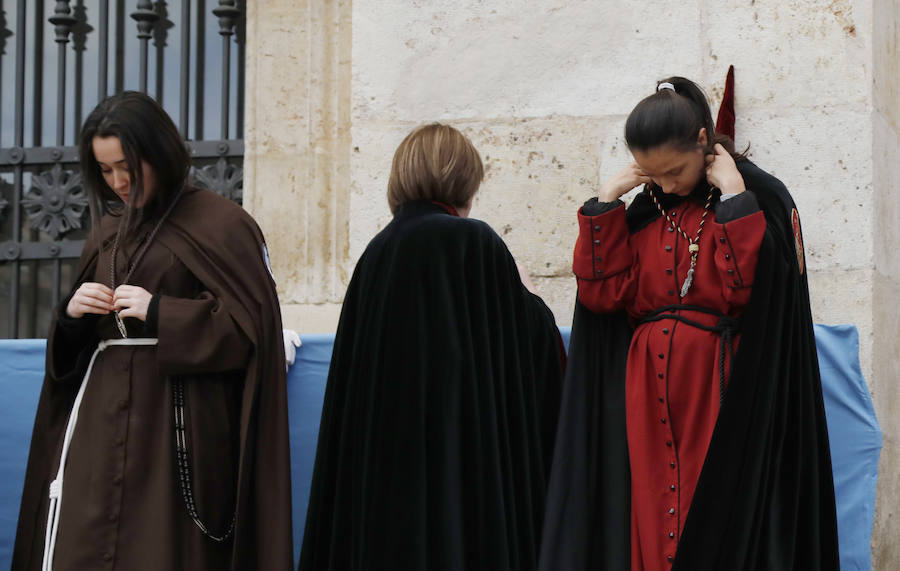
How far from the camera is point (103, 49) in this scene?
5.76 meters

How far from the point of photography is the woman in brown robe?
11.0 feet

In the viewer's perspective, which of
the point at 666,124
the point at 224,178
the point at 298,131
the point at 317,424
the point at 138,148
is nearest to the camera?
the point at 666,124

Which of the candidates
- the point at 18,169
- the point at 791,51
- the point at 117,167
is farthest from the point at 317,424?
the point at 18,169

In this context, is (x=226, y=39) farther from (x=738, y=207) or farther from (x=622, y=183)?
(x=738, y=207)

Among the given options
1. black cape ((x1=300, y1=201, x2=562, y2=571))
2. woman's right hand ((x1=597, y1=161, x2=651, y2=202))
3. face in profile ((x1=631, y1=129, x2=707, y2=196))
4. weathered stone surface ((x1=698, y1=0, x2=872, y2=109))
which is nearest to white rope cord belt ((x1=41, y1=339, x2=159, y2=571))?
black cape ((x1=300, y1=201, x2=562, y2=571))

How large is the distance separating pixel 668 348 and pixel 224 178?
2.78m

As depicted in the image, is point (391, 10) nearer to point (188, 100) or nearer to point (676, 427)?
point (188, 100)

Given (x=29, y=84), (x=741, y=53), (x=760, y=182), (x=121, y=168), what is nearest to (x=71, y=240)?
(x=29, y=84)

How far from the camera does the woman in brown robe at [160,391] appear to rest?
3.37m

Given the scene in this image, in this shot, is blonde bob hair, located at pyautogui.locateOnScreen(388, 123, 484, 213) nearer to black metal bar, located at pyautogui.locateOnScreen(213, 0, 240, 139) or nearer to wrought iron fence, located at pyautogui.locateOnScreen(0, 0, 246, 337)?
wrought iron fence, located at pyautogui.locateOnScreen(0, 0, 246, 337)

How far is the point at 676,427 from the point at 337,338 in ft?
3.32

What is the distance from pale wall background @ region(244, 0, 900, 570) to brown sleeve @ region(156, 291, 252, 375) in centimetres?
143

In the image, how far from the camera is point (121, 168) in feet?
11.5

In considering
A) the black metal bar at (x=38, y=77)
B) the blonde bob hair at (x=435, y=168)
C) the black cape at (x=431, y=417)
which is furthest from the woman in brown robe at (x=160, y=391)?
the black metal bar at (x=38, y=77)
